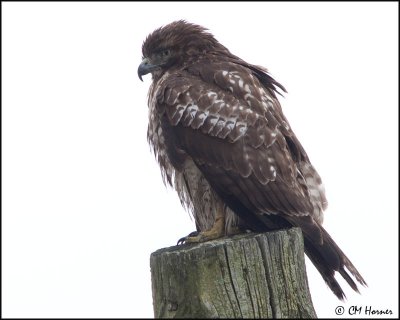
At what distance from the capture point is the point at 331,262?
17.9 ft

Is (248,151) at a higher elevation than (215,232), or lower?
higher

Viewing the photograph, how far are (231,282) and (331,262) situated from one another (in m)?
1.58

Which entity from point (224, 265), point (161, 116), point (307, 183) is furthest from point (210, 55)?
point (224, 265)

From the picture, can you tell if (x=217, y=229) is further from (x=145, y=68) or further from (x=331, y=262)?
(x=145, y=68)

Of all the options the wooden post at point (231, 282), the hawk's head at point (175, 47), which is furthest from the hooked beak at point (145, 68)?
the wooden post at point (231, 282)

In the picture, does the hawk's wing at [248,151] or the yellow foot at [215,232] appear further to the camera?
the yellow foot at [215,232]

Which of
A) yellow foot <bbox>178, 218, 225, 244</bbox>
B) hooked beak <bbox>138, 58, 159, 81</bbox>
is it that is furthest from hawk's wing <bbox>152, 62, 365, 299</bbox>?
hooked beak <bbox>138, 58, 159, 81</bbox>

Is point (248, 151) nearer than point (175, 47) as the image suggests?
Yes

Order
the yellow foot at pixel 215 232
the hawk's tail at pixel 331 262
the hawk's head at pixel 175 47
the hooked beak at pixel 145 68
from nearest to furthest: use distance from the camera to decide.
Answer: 1. the hawk's tail at pixel 331 262
2. the yellow foot at pixel 215 232
3. the hawk's head at pixel 175 47
4. the hooked beak at pixel 145 68

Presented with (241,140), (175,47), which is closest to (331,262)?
(241,140)

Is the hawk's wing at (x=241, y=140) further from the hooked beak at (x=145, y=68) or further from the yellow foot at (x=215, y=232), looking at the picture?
the hooked beak at (x=145, y=68)

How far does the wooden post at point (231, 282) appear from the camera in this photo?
13.1 feet

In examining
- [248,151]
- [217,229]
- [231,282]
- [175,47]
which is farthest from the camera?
[175,47]

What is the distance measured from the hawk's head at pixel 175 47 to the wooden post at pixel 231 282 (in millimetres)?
3273
